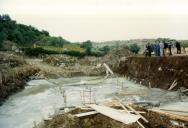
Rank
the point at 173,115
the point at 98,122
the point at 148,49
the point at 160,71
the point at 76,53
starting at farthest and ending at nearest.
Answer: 1. the point at 76,53
2. the point at 148,49
3. the point at 160,71
4. the point at 173,115
5. the point at 98,122

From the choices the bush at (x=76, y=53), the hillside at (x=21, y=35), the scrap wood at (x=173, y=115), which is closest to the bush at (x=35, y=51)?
the bush at (x=76, y=53)

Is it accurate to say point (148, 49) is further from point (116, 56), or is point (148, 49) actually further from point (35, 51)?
point (35, 51)

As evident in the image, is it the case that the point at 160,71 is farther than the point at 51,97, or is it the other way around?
the point at 160,71

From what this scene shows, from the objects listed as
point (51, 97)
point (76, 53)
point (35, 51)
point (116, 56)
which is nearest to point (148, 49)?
point (51, 97)

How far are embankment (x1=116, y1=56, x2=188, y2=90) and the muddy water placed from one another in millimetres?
851

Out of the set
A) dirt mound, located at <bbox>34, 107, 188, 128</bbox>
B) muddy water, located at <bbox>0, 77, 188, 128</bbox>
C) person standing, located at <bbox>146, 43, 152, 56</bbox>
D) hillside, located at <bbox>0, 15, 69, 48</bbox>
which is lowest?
muddy water, located at <bbox>0, 77, 188, 128</bbox>

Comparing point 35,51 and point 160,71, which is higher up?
point 35,51

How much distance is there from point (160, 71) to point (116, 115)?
16.4 meters

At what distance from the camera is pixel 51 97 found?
110ft

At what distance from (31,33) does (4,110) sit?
45778 millimetres

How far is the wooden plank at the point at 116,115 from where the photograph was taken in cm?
1739

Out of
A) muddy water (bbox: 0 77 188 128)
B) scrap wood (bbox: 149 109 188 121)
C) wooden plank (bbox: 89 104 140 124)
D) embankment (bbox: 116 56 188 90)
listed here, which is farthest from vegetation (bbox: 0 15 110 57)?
wooden plank (bbox: 89 104 140 124)

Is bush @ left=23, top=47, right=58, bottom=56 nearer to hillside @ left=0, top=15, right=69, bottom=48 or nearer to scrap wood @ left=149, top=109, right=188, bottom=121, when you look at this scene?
hillside @ left=0, top=15, right=69, bottom=48

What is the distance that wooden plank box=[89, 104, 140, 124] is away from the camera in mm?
17392
